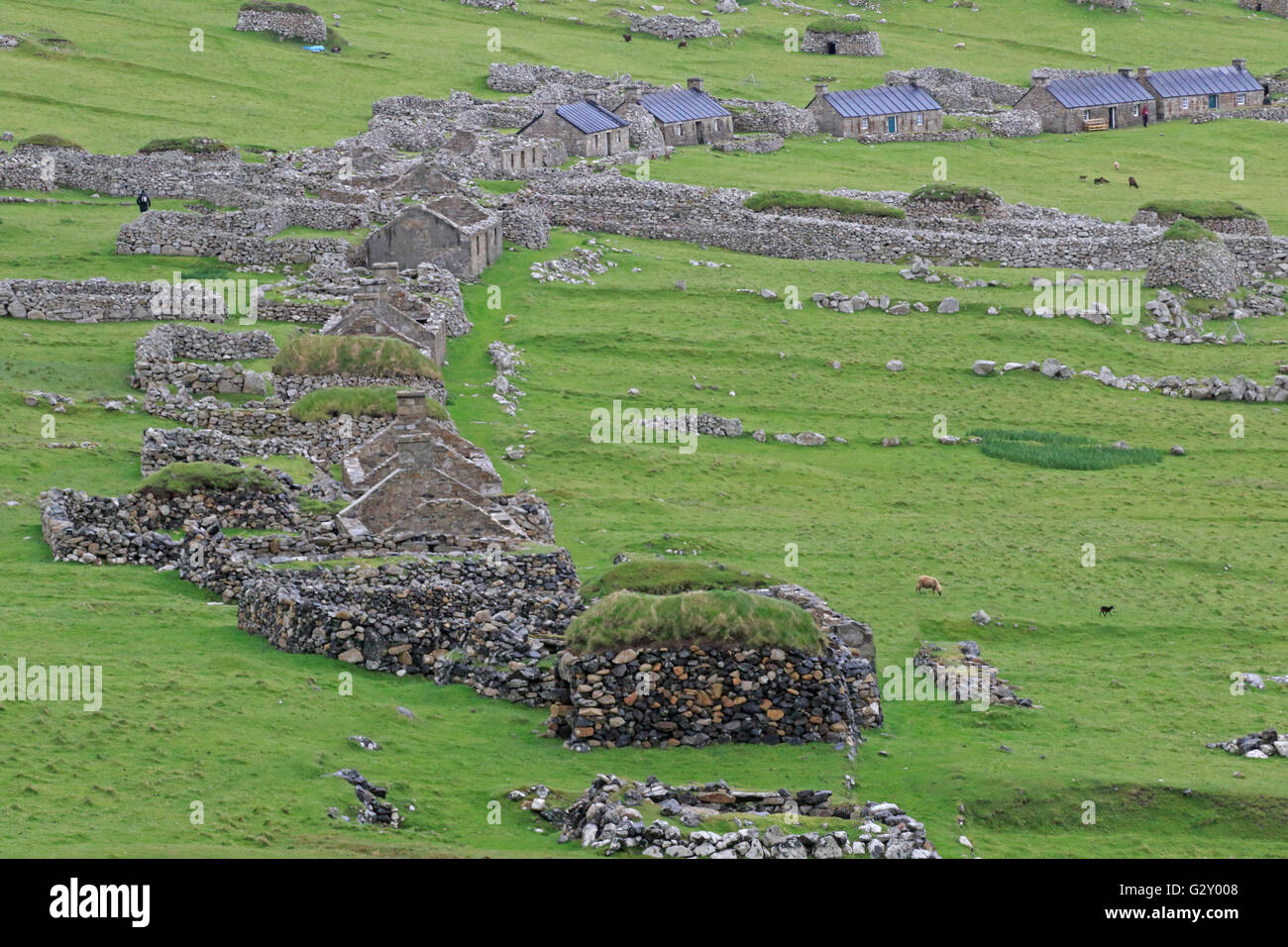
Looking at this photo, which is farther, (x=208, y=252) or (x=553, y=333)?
(x=208, y=252)

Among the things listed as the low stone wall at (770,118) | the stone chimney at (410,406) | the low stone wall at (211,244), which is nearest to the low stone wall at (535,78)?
the low stone wall at (770,118)

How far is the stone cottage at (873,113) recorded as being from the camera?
116 metres

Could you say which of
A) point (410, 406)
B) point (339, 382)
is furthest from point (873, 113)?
point (410, 406)

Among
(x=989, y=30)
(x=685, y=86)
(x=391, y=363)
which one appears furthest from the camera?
(x=989, y=30)

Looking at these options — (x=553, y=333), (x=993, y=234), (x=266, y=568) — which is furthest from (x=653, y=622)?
(x=993, y=234)

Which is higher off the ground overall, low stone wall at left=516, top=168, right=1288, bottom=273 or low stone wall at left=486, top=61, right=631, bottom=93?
low stone wall at left=486, top=61, right=631, bottom=93

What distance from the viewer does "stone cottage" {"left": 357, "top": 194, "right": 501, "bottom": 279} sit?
73.0 m

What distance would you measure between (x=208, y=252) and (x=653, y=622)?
148 feet

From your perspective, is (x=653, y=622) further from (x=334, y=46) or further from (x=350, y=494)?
(x=334, y=46)

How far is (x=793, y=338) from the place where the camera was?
69.6 meters

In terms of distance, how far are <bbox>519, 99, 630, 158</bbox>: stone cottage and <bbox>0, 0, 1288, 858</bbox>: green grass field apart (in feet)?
16.6

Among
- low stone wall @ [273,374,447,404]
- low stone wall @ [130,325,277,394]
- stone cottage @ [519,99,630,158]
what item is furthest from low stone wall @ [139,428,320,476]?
stone cottage @ [519,99,630,158]

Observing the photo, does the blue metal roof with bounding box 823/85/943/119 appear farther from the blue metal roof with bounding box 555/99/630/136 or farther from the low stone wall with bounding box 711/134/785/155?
the blue metal roof with bounding box 555/99/630/136

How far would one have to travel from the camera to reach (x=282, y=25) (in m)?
121
